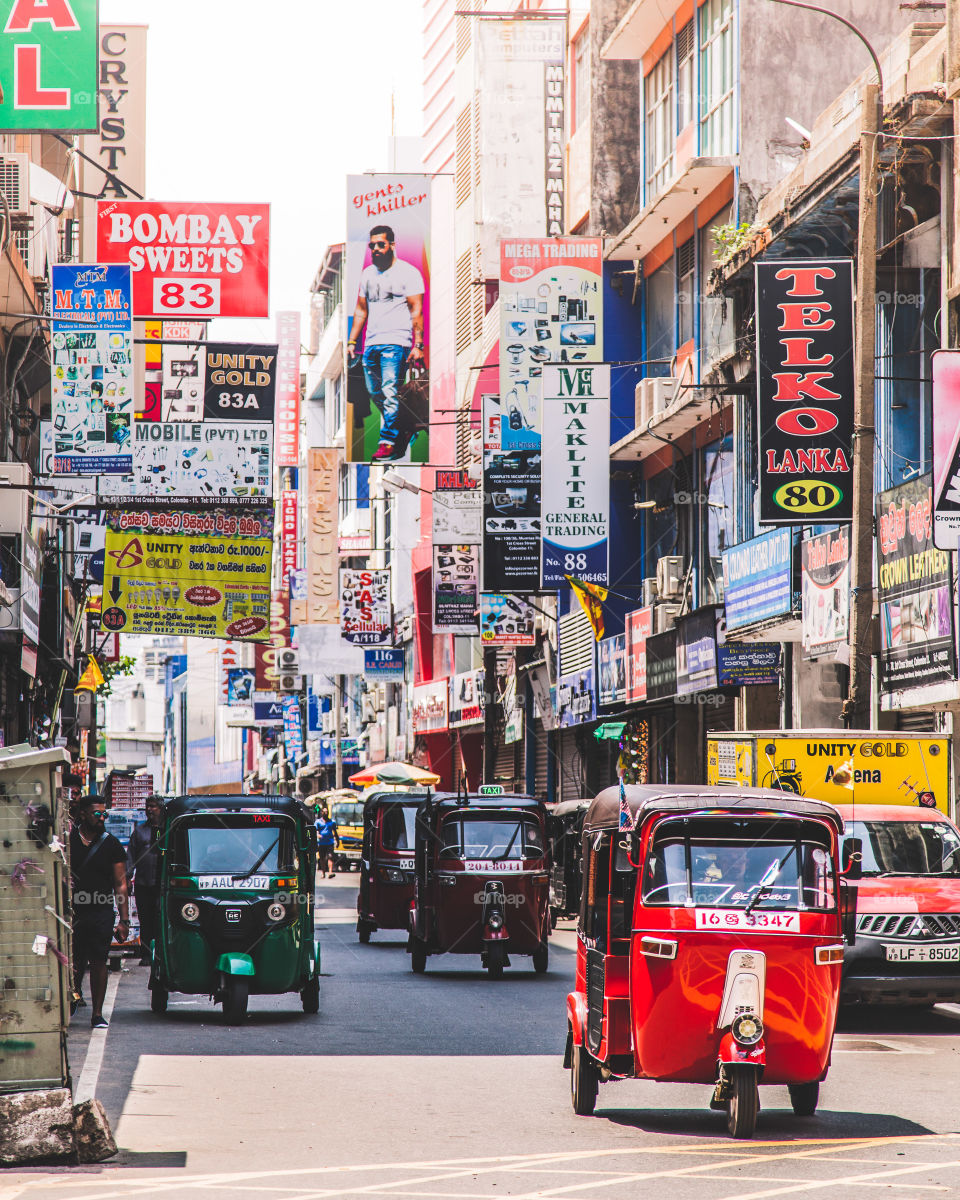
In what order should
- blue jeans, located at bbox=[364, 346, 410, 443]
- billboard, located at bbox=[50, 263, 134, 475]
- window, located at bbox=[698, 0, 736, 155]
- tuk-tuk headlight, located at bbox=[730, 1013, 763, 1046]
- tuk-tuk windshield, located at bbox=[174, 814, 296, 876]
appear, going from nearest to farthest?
tuk-tuk headlight, located at bbox=[730, 1013, 763, 1046], tuk-tuk windshield, located at bbox=[174, 814, 296, 876], billboard, located at bbox=[50, 263, 134, 475], window, located at bbox=[698, 0, 736, 155], blue jeans, located at bbox=[364, 346, 410, 443]

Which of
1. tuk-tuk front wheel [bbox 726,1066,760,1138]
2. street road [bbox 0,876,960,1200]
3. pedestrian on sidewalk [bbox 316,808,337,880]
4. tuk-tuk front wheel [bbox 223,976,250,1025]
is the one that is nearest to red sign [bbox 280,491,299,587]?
pedestrian on sidewalk [bbox 316,808,337,880]

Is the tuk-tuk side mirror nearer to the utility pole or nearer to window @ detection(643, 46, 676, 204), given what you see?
the utility pole

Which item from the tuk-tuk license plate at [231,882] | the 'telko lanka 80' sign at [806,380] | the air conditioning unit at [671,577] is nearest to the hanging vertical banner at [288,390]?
the air conditioning unit at [671,577]

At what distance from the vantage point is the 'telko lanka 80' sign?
24.3m

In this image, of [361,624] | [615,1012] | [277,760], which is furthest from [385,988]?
[277,760]

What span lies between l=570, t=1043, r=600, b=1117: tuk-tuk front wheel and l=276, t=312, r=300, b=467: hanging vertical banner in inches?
3288

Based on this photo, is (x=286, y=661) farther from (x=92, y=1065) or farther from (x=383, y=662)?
(x=92, y=1065)

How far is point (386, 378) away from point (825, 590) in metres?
13.6

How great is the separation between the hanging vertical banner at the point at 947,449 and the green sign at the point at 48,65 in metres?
9.87

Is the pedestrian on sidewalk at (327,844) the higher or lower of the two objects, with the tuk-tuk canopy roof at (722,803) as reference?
lower

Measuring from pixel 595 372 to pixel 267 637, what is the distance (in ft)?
24.7

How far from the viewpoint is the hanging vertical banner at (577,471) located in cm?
3447

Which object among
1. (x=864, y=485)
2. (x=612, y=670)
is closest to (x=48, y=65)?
(x=864, y=485)

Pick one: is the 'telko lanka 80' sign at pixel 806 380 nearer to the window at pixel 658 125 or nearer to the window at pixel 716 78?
the window at pixel 716 78
